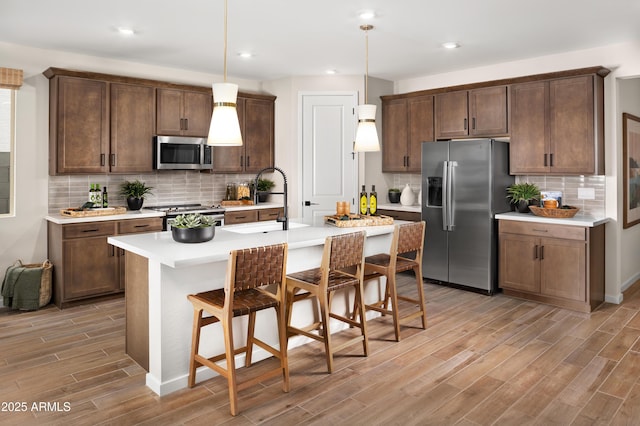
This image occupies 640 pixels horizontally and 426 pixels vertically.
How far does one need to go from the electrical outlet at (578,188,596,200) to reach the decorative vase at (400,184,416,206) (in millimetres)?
1970

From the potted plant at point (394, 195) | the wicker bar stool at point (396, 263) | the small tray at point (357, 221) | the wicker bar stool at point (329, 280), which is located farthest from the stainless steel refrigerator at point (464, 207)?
the wicker bar stool at point (329, 280)

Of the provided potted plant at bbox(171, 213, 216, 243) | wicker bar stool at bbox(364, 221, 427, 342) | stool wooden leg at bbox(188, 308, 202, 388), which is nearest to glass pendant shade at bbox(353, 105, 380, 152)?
wicker bar stool at bbox(364, 221, 427, 342)

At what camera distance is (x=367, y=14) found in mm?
3949

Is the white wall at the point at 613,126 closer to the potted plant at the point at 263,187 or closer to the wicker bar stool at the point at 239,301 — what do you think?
the potted plant at the point at 263,187

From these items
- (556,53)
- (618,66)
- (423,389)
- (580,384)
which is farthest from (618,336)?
(556,53)

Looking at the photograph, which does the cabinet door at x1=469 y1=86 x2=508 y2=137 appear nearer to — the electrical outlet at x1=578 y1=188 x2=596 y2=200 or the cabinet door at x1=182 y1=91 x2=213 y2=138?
the electrical outlet at x1=578 y1=188 x2=596 y2=200

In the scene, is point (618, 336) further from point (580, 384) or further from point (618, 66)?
point (618, 66)

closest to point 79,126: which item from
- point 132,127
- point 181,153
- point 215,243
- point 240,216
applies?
point 132,127

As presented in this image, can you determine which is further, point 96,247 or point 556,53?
point 556,53

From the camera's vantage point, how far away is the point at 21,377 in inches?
124

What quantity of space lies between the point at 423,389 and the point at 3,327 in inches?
140

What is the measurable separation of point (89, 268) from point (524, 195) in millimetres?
4611

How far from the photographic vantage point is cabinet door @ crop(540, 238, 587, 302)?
4648 mm

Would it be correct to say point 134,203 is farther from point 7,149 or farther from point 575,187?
point 575,187
